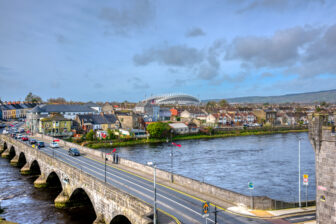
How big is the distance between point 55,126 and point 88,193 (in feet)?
216

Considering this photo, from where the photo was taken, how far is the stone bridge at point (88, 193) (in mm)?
19391

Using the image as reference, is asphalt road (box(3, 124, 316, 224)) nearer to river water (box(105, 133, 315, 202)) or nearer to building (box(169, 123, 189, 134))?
river water (box(105, 133, 315, 202))

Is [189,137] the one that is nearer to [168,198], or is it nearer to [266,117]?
[266,117]

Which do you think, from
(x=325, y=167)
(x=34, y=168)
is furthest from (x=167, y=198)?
(x=34, y=168)

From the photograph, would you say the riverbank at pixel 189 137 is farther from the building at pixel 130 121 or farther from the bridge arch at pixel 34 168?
the bridge arch at pixel 34 168

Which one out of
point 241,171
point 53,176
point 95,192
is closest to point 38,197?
point 53,176

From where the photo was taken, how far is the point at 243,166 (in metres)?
52.3

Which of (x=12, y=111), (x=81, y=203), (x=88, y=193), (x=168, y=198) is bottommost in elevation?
(x=81, y=203)

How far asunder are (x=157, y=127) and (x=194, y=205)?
225 ft

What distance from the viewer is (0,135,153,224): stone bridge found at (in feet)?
63.6

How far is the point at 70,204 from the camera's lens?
30.5 meters

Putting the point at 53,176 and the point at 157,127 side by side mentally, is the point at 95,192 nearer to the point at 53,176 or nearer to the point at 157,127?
the point at 53,176

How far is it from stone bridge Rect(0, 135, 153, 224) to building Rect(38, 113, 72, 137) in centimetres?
3644

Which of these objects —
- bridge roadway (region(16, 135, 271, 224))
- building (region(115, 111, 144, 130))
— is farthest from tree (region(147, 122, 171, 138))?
bridge roadway (region(16, 135, 271, 224))
